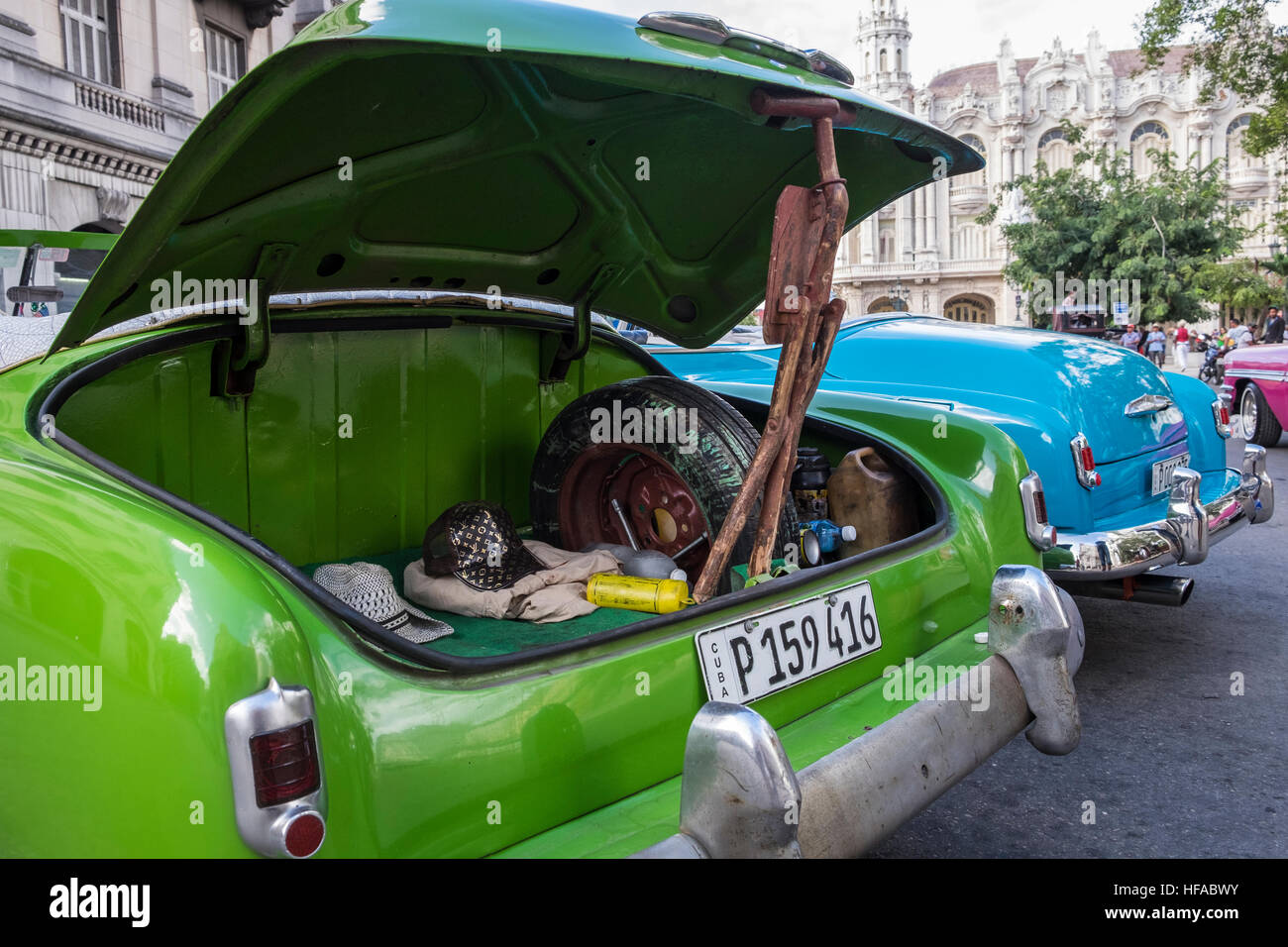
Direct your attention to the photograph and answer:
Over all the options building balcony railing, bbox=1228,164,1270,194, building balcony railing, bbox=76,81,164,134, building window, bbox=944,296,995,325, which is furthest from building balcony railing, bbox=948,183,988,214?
building balcony railing, bbox=76,81,164,134

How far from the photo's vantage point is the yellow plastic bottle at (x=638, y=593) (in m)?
2.50

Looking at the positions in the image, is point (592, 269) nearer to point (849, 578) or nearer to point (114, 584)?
point (849, 578)

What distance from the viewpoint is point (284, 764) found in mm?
1327

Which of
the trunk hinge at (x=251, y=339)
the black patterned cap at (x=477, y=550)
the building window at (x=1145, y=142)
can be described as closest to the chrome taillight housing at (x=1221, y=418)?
the black patterned cap at (x=477, y=550)

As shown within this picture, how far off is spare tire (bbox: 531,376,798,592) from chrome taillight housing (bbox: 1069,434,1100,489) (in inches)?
85.9

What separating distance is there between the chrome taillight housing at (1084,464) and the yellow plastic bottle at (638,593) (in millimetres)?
2650

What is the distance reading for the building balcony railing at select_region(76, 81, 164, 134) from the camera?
1582 centimetres

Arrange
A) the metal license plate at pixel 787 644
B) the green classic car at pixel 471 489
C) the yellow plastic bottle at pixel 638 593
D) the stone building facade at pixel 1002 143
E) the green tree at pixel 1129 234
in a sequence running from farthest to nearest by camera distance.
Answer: the stone building facade at pixel 1002 143
the green tree at pixel 1129 234
the yellow plastic bottle at pixel 638 593
the metal license plate at pixel 787 644
the green classic car at pixel 471 489

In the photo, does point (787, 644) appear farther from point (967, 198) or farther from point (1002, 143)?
point (1002, 143)

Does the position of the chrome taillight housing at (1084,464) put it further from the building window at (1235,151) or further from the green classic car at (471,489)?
the building window at (1235,151)

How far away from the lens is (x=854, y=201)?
2885 millimetres

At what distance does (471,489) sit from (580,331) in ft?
2.06
